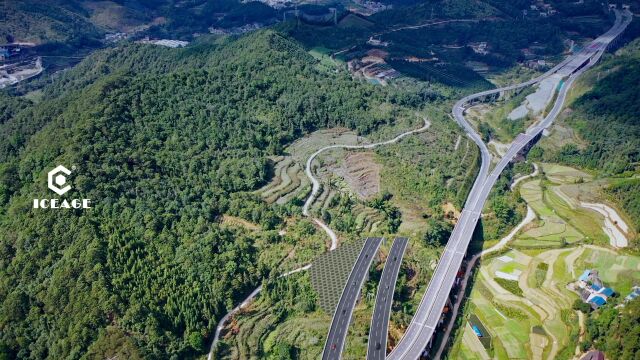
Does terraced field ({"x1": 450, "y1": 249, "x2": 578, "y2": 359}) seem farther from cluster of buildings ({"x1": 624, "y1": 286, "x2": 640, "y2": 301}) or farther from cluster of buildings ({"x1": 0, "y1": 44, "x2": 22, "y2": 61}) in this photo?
cluster of buildings ({"x1": 0, "y1": 44, "x2": 22, "y2": 61})

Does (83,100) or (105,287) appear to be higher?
(83,100)

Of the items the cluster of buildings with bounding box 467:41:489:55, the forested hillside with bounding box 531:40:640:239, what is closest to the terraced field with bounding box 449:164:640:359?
the forested hillside with bounding box 531:40:640:239

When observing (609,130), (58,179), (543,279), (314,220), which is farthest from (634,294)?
(58,179)

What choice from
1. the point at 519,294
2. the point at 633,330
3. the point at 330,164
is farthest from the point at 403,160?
the point at 633,330

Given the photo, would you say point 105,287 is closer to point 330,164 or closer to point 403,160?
point 330,164

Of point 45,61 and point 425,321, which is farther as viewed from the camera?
point 45,61

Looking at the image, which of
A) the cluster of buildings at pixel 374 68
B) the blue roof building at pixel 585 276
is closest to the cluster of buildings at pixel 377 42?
the cluster of buildings at pixel 374 68

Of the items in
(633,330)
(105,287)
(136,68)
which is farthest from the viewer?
(136,68)

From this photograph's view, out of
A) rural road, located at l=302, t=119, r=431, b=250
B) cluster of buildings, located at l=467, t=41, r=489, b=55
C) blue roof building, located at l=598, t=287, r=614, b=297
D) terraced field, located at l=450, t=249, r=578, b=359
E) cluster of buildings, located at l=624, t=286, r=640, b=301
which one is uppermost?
cluster of buildings, located at l=467, t=41, r=489, b=55
